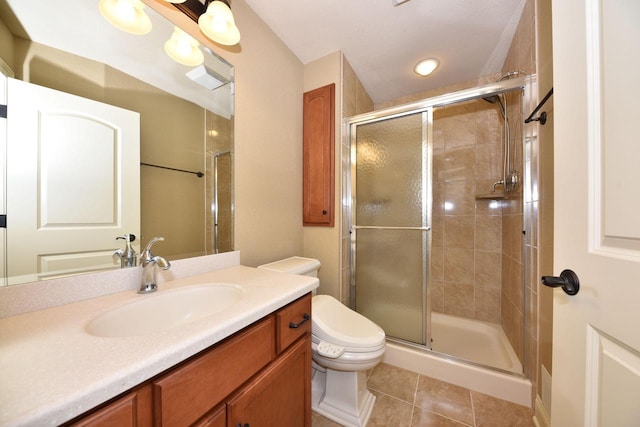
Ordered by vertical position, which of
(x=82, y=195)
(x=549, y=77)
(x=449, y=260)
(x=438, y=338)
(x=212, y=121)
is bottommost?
(x=438, y=338)

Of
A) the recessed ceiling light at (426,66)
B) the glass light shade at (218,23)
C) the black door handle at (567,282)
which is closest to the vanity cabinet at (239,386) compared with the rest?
the black door handle at (567,282)

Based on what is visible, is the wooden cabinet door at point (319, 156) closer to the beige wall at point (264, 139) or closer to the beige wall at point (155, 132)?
the beige wall at point (264, 139)

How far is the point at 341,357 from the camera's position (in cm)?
106

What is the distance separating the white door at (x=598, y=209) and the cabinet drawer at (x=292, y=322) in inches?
29.4

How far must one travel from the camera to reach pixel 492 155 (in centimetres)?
196

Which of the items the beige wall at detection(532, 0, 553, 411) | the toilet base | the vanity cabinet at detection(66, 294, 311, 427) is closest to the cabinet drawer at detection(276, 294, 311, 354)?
the vanity cabinet at detection(66, 294, 311, 427)

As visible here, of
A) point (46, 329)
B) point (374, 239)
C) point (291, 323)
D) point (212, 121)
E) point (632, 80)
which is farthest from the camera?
point (374, 239)

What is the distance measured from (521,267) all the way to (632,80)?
1.34m

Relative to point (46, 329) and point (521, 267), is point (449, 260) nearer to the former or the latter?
point (521, 267)

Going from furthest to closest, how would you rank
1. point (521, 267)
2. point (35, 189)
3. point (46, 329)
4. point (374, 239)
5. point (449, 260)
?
point (449, 260)
point (374, 239)
point (521, 267)
point (35, 189)
point (46, 329)

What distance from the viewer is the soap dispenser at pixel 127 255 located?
80 cm

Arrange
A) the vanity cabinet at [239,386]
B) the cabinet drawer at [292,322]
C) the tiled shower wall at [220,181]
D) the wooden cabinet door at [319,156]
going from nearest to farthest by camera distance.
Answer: the vanity cabinet at [239,386] → the cabinet drawer at [292,322] → the tiled shower wall at [220,181] → the wooden cabinet door at [319,156]

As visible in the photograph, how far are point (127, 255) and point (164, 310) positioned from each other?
26cm

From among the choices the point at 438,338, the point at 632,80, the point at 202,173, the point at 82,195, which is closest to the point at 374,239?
the point at 438,338
